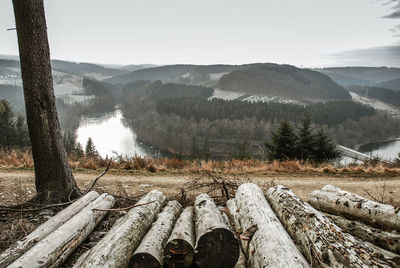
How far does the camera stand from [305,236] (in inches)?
121

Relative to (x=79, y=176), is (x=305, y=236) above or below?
above

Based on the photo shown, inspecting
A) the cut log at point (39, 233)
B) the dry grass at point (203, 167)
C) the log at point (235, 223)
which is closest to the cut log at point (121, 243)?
the cut log at point (39, 233)

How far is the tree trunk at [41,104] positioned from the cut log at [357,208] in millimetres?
5473

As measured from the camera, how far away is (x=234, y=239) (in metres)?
2.96

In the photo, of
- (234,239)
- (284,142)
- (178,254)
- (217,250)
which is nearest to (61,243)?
(178,254)

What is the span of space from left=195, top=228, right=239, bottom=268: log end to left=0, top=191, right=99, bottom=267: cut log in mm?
2240

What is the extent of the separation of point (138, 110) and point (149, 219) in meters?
143

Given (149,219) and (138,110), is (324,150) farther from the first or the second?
(138,110)

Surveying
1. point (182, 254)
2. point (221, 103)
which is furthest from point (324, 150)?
point (221, 103)

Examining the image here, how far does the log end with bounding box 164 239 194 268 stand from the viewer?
295 cm

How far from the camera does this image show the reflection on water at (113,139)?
71.0 m

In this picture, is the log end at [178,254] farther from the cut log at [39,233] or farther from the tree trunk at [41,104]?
the tree trunk at [41,104]

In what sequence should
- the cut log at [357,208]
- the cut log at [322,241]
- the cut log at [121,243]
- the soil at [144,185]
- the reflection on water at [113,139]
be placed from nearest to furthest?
the cut log at [322,241]
the cut log at [121,243]
the cut log at [357,208]
the soil at [144,185]
the reflection on water at [113,139]

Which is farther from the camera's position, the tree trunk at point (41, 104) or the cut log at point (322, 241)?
the tree trunk at point (41, 104)
